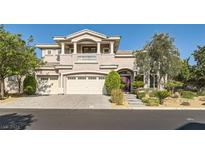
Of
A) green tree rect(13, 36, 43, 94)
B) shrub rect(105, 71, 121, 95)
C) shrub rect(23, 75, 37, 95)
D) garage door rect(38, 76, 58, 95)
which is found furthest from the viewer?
garage door rect(38, 76, 58, 95)

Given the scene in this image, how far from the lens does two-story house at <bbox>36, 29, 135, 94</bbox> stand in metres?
23.1

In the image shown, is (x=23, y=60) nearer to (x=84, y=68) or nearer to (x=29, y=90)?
(x=29, y=90)

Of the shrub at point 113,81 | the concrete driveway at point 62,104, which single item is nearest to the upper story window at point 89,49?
the shrub at point 113,81

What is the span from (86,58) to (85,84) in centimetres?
297

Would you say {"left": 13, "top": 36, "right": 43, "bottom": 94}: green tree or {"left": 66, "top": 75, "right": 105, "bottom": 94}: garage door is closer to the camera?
{"left": 13, "top": 36, "right": 43, "bottom": 94}: green tree

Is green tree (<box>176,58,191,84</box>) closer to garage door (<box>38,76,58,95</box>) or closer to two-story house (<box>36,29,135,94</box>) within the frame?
two-story house (<box>36,29,135,94</box>)

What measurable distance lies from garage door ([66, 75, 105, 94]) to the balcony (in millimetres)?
1698

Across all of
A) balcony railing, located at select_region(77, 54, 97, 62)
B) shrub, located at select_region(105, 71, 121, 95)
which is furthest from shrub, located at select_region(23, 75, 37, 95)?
shrub, located at select_region(105, 71, 121, 95)

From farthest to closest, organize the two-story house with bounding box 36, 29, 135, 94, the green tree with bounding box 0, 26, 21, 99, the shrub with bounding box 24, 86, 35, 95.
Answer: the two-story house with bounding box 36, 29, 135, 94 → the shrub with bounding box 24, 86, 35, 95 → the green tree with bounding box 0, 26, 21, 99

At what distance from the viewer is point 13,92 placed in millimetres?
23703

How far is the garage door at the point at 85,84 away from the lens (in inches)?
911

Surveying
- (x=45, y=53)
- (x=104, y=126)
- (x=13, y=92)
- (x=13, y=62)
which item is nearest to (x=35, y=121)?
(x=104, y=126)

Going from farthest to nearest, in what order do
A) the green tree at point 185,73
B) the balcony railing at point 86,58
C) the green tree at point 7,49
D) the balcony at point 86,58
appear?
the green tree at point 185,73 < the balcony railing at point 86,58 < the balcony at point 86,58 < the green tree at point 7,49

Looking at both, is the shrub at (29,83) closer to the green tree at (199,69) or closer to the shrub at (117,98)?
the shrub at (117,98)
